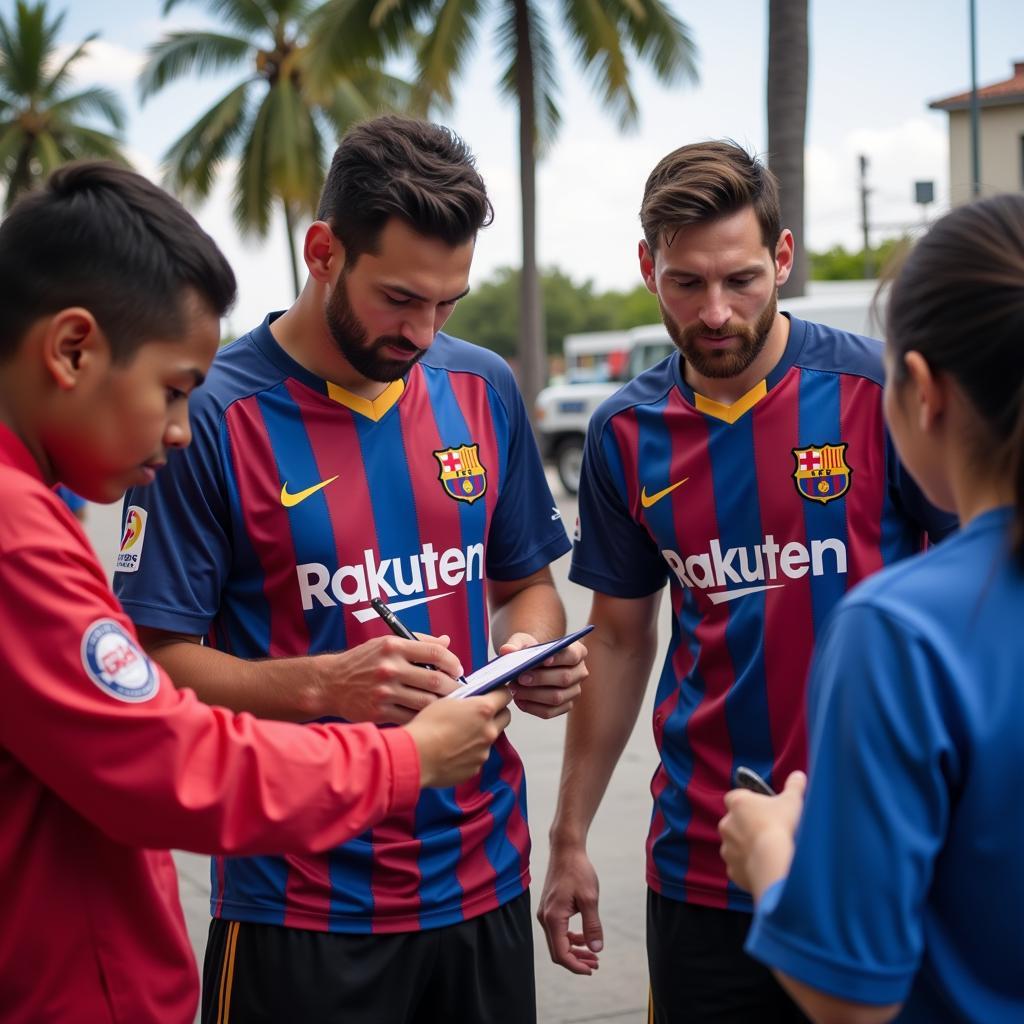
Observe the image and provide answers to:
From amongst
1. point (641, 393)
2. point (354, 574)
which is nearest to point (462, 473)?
point (354, 574)

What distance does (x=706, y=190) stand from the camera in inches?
106

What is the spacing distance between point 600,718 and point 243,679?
94 centimetres

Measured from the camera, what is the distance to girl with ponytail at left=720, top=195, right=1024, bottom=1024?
4.49ft

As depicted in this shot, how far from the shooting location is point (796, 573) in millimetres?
2635

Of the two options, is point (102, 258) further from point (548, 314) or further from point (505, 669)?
point (548, 314)

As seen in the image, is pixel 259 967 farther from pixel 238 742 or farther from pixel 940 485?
pixel 940 485

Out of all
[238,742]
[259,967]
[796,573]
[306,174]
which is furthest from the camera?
[306,174]

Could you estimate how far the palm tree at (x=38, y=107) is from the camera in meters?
38.8

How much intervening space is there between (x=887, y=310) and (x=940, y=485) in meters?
0.23

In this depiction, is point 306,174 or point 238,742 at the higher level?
point 306,174

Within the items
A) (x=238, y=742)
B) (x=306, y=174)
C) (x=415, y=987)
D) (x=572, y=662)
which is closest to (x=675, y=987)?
(x=415, y=987)

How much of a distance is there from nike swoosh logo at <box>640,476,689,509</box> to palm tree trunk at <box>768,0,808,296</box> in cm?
703

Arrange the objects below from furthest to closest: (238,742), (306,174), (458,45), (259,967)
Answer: (306,174) < (458,45) < (259,967) < (238,742)

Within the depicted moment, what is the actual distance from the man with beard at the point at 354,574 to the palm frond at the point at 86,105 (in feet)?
135
